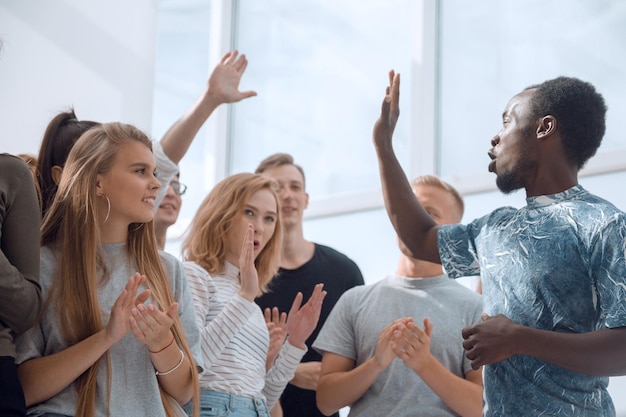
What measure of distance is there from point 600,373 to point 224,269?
1.33m

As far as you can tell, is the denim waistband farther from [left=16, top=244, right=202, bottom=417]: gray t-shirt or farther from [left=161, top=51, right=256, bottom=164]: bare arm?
[left=161, top=51, right=256, bottom=164]: bare arm

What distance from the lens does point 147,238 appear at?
216 centimetres

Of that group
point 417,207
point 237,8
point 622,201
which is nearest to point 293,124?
point 237,8

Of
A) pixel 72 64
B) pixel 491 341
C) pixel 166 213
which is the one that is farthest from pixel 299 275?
pixel 72 64

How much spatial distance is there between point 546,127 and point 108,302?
3.48 ft

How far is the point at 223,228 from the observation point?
277 centimetres

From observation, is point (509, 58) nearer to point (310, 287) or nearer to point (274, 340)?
point (310, 287)

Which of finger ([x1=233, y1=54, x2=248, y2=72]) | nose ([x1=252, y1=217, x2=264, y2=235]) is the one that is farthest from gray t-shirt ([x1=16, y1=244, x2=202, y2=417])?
finger ([x1=233, y1=54, x2=248, y2=72])

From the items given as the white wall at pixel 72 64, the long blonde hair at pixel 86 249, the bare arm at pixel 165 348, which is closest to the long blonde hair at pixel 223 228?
the long blonde hair at pixel 86 249

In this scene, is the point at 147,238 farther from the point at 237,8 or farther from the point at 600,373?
the point at 237,8

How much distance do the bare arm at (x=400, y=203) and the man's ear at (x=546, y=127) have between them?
32 centimetres

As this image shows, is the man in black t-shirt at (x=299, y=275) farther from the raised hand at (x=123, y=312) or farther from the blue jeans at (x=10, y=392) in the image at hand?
the blue jeans at (x=10, y=392)

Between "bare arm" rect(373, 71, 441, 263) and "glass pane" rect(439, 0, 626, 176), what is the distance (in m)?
1.78

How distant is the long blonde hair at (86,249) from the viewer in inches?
76.9
